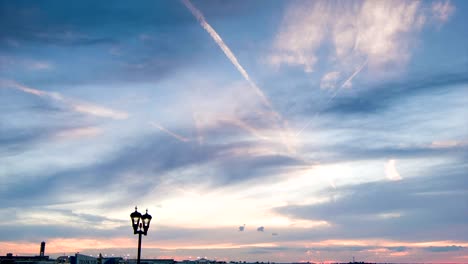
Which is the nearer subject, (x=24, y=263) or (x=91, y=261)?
(x=91, y=261)

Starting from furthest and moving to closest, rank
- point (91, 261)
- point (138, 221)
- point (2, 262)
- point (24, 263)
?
point (24, 263) → point (2, 262) → point (91, 261) → point (138, 221)

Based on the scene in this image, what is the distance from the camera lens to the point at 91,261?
453 feet

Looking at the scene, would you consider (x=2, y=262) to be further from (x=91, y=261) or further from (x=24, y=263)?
(x=91, y=261)

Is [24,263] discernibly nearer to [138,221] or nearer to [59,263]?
[59,263]

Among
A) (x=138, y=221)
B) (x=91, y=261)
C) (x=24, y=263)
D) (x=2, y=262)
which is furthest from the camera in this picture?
(x=24, y=263)

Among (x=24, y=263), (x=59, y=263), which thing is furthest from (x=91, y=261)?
(x=24, y=263)

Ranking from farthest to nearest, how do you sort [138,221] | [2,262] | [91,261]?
[2,262]
[91,261]
[138,221]

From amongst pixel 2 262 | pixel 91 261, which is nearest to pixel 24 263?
pixel 2 262

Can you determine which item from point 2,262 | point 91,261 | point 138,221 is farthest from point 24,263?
point 138,221

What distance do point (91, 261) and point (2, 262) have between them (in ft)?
231

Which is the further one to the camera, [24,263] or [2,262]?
[24,263]

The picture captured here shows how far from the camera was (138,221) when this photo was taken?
29078 mm

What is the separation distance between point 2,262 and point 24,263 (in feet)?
49.6

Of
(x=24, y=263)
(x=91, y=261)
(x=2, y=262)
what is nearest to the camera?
(x=91, y=261)
